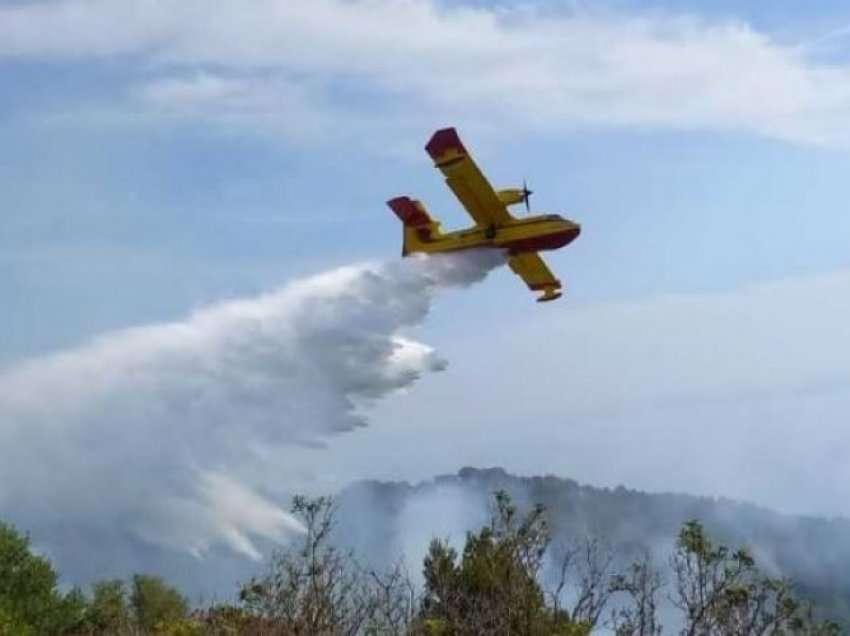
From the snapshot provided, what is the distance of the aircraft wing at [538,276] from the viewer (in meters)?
50.7

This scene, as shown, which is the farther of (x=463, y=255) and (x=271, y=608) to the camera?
(x=463, y=255)

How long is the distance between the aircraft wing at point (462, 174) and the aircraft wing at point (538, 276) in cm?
460

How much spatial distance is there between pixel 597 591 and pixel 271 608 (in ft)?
22.9

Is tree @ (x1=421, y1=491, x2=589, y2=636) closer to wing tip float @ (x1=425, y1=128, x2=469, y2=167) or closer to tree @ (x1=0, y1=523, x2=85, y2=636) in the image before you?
wing tip float @ (x1=425, y1=128, x2=469, y2=167)

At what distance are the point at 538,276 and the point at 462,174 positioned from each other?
6624mm

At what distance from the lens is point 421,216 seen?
50.1 m

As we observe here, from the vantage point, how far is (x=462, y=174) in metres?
45.9

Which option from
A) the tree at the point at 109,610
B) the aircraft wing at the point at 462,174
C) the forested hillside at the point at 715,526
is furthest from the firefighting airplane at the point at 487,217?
the forested hillside at the point at 715,526

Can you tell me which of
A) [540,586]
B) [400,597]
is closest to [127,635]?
[400,597]

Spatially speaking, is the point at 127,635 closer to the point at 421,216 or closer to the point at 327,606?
the point at 327,606

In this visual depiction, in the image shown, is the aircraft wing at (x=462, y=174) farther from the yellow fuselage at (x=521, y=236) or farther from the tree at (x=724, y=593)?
the tree at (x=724, y=593)

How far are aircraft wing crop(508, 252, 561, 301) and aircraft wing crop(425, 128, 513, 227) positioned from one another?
15.1 feet

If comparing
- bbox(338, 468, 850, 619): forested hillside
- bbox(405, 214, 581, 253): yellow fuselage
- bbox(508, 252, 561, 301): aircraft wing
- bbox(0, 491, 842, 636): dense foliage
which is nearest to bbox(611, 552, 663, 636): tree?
bbox(0, 491, 842, 636): dense foliage

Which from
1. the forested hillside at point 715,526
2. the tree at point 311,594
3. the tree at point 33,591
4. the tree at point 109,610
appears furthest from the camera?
the forested hillside at point 715,526
